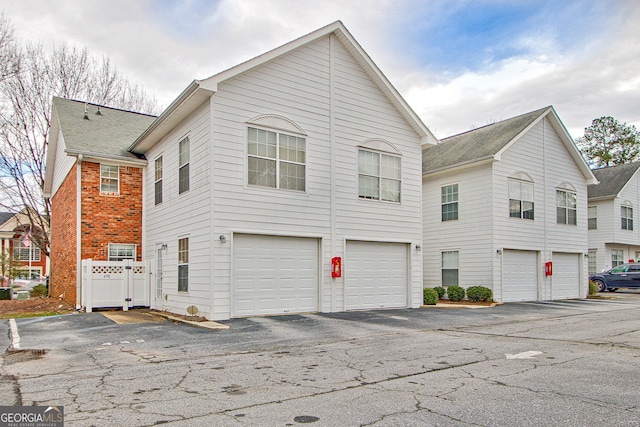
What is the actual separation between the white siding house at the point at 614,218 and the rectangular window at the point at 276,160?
24388mm

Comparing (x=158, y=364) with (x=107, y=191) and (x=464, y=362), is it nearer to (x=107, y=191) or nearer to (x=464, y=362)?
(x=464, y=362)

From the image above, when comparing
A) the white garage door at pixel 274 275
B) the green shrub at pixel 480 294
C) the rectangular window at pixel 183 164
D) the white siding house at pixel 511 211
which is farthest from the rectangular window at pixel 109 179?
the green shrub at pixel 480 294

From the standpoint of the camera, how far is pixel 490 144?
20250mm

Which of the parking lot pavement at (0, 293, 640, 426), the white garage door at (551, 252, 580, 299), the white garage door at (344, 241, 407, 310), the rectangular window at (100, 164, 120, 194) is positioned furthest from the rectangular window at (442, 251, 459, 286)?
the rectangular window at (100, 164, 120, 194)

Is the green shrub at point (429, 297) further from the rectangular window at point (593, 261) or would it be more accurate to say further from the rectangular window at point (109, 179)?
the rectangular window at point (593, 261)

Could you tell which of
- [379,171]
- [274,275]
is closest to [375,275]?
[379,171]

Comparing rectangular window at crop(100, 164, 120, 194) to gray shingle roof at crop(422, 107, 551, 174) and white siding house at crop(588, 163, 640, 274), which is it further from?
white siding house at crop(588, 163, 640, 274)

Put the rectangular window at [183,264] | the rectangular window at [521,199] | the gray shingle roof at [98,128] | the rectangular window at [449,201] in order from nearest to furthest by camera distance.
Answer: the rectangular window at [183,264] < the gray shingle roof at [98,128] < the rectangular window at [521,199] < the rectangular window at [449,201]

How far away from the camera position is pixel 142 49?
76.3ft

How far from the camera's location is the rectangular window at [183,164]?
14.0 metres

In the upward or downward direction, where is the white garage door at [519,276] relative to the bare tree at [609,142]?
downward

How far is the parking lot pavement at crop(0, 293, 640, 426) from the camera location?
5020 mm

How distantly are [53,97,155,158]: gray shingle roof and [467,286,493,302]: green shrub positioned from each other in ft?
44.4

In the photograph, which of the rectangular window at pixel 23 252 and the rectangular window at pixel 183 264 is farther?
the rectangular window at pixel 23 252
